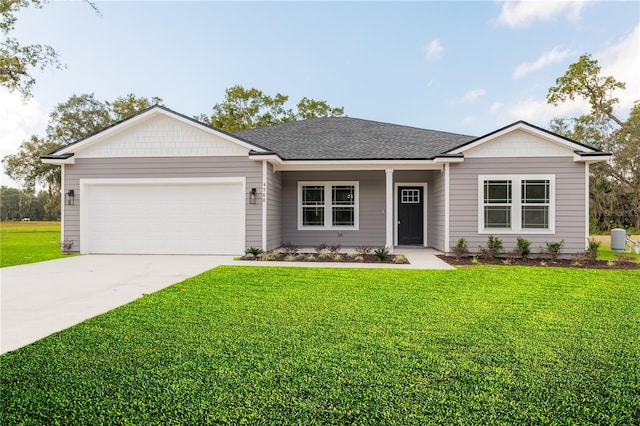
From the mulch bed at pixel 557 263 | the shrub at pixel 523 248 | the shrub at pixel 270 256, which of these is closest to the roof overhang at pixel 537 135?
the shrub at pixel 523 248

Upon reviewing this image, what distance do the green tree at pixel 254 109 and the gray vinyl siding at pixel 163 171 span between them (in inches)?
717

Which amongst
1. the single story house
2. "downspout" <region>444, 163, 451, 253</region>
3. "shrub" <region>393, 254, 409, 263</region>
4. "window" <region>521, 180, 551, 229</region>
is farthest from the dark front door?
"shrub" <region>393, 254, 409, 263</region>

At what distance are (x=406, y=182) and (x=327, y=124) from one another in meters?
4.96

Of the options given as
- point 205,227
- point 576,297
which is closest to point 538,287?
point 576,297

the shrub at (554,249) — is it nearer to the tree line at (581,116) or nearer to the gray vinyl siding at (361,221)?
the gray vinyl siding at (361,221)

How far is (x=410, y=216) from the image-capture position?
1330 centimetres

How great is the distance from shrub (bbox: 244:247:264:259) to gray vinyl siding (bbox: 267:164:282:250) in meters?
0.50

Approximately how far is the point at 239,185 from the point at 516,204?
800 cm

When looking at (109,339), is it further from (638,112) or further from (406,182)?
(638,112)

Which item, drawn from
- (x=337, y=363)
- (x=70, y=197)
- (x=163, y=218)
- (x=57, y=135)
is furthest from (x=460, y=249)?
(x=57, y=135)

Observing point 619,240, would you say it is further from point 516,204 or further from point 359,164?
point 359,164

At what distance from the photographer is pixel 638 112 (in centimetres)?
1911

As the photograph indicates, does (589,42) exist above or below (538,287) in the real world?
above

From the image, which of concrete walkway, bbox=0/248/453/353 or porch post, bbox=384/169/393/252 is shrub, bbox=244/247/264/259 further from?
porch post, bbox=384/169/393/252
